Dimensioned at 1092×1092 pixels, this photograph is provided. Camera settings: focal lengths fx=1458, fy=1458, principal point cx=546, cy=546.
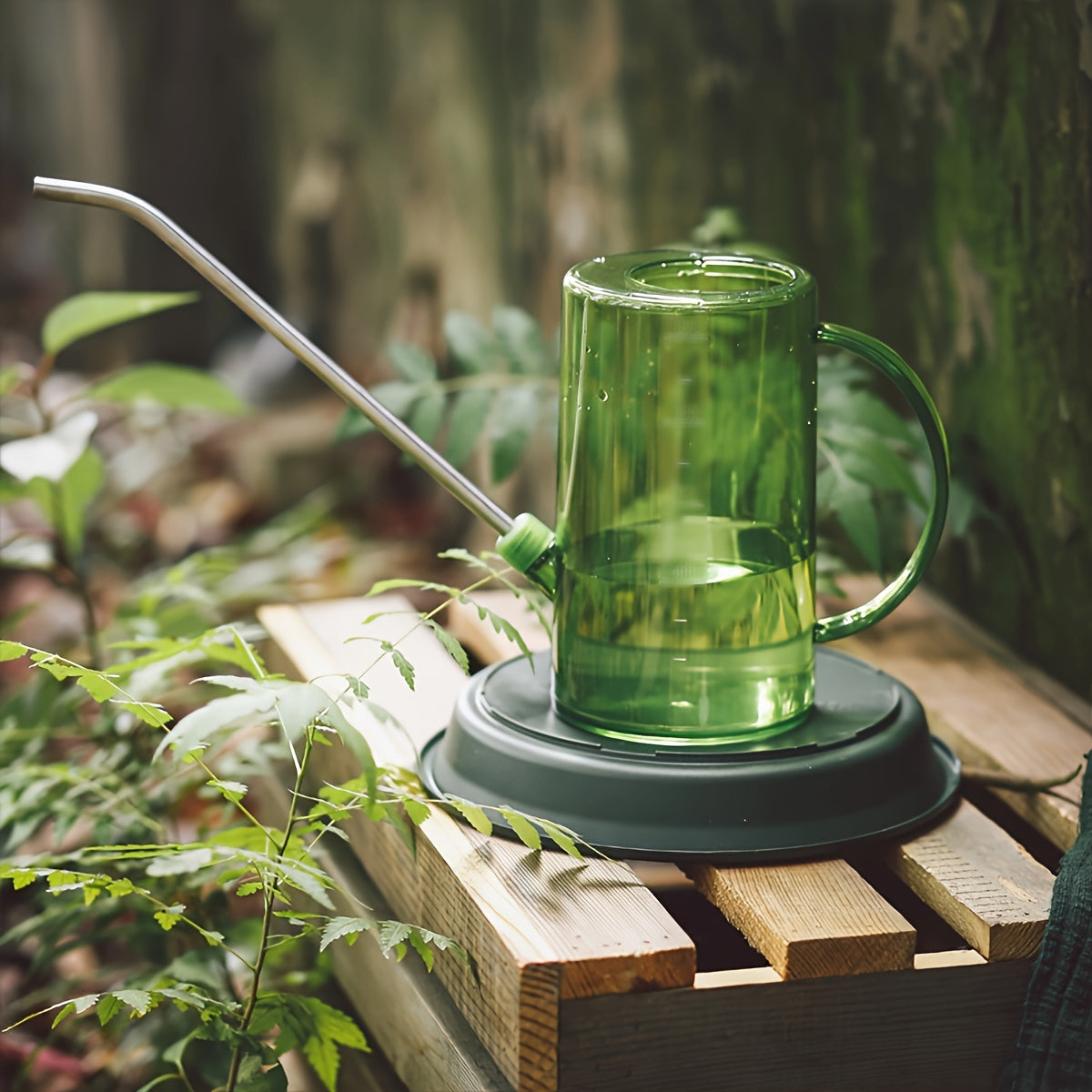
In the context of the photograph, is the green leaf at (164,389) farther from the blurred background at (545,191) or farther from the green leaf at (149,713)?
the green leaf at (149,713)

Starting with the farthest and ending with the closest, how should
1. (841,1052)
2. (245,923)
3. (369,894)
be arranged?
(245,923), (369,894), (841,1052)

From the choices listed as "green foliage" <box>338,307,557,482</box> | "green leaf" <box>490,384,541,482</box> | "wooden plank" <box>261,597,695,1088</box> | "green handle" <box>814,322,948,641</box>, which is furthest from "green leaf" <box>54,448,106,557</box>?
"green handle" <box>814,322,948,641</box>

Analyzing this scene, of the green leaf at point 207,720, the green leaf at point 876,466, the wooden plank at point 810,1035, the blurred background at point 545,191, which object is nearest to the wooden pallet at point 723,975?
the wooden plank at point 810,1035

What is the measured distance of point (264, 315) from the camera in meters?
1.16

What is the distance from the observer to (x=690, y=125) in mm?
2203

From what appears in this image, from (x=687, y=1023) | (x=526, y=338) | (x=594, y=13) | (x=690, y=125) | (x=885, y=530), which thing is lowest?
(x=687, y=1023)

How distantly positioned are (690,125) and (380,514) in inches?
69.8

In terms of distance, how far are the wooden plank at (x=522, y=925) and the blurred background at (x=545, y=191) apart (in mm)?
685

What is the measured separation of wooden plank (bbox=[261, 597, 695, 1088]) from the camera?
3.21 ft

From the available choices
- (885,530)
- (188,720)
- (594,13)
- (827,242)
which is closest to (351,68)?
(594,13)

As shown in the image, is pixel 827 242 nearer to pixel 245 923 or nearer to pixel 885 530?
pixel 885 530

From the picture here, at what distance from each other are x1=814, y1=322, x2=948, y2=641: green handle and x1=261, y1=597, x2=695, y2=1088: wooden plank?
0.30m

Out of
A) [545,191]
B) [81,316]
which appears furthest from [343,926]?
[545,191]

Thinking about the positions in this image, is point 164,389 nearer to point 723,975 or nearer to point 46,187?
point 46,187
